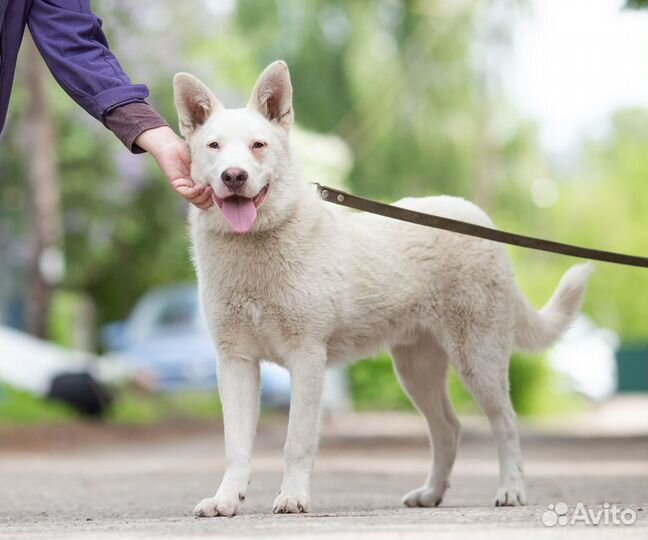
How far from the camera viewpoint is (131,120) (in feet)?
18.6

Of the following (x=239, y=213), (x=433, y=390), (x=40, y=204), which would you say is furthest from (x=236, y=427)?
(x=40, y=204)

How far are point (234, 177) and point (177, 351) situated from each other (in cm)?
1677

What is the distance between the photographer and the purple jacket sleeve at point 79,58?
18.6 feet

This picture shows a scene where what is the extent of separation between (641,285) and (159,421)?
1552 inches

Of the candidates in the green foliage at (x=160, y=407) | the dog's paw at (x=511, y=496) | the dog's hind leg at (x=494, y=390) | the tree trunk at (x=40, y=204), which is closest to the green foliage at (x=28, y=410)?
the green foliage at (x=160, y=407)

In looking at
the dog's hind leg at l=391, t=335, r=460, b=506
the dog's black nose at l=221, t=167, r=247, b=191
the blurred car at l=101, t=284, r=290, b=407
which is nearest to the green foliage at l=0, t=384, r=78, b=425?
the blurred car at l=101, t=284, r=290, b=407

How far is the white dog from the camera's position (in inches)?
233

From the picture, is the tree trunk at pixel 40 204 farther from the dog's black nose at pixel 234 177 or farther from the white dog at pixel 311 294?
the dog's black nose at pixel 234 177

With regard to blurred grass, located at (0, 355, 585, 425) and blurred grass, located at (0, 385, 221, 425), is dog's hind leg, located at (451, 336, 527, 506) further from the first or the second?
blurred grass, located at (0, 385, 221, 425)

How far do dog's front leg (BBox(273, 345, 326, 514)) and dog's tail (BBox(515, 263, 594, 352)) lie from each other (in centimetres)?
162

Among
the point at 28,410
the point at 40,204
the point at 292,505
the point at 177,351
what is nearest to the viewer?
the point at 292,505

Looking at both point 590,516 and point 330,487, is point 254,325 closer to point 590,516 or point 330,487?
point 590,516

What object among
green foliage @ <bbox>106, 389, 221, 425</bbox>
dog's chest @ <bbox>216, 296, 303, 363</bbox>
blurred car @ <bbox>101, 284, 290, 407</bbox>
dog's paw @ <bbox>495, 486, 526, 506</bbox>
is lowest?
dog's paw @ <bbox>495, 486, 526, 506</bbox>

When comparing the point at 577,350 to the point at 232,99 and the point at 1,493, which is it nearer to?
the point at 232,99
